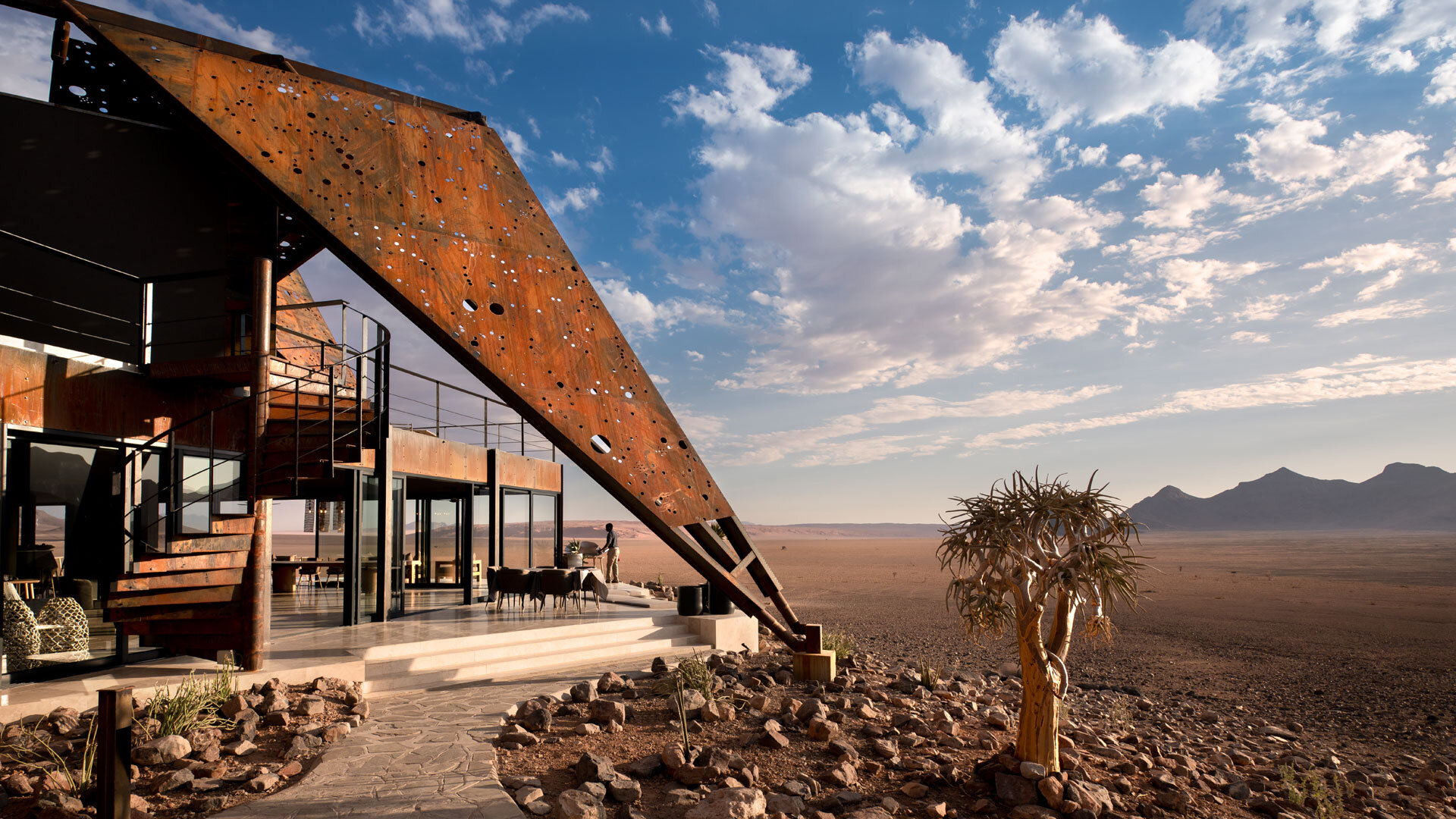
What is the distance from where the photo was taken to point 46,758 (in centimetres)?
477

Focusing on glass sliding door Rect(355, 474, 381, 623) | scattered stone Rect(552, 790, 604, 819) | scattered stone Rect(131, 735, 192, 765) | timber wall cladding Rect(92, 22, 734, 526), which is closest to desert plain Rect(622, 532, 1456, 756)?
timber wall cladding Rect(92, 22, 734, 526)

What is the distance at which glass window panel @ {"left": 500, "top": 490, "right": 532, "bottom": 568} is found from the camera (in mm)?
14333

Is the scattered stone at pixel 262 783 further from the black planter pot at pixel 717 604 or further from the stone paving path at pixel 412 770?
the black planter pot at pixel 717 604

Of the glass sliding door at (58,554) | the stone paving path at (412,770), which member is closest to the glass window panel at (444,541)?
the glass sliding door at (58,554)

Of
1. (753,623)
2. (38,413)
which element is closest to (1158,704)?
(753,623)

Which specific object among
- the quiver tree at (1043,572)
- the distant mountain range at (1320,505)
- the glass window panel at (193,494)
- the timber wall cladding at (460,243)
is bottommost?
the distant mountain range at (1320,505)

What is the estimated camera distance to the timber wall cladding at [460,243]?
623cm

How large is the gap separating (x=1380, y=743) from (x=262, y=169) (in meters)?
12.1

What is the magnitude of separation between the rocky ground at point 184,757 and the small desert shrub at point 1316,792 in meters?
6.68

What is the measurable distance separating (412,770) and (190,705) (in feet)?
6.24

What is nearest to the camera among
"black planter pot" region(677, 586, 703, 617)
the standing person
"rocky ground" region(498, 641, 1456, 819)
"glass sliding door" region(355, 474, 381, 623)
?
"rocky ground" region(498, 641, 1456, 819)

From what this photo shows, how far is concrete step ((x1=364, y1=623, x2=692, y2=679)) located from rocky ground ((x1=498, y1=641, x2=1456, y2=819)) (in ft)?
6.48

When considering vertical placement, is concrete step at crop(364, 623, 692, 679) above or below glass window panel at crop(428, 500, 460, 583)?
below

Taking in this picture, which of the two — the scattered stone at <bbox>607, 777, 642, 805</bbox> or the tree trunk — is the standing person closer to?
the scattered stone at <bbox>607, 777, 642, 805</bbox>
